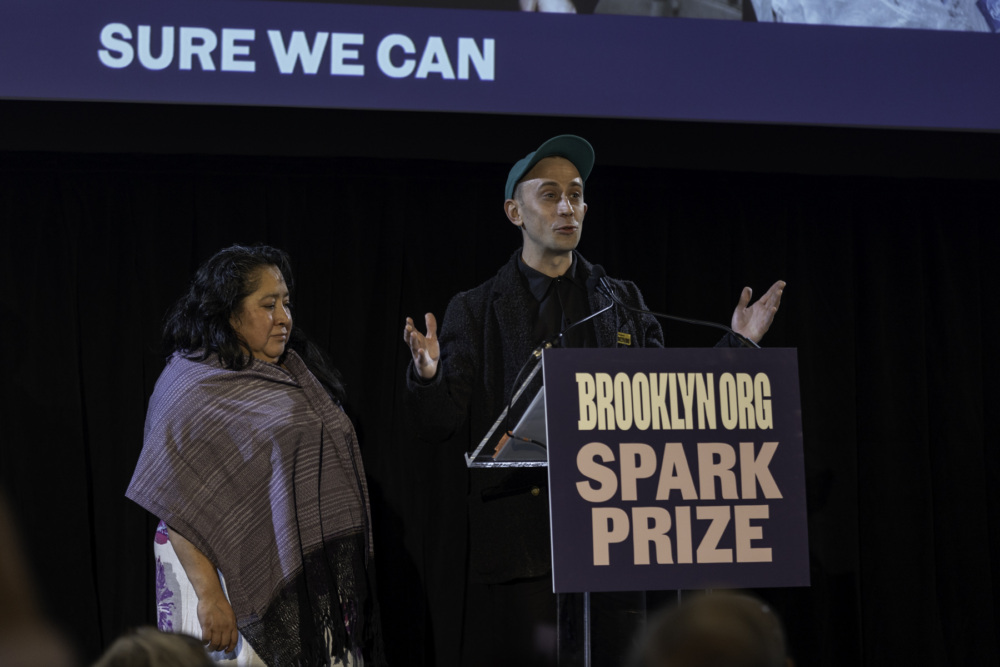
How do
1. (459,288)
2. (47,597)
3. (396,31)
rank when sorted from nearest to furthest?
(396,31), (47,597), (459,288)

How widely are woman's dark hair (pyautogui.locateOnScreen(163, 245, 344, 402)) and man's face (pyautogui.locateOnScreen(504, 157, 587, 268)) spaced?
68 cm

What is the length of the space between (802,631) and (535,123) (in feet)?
6.75

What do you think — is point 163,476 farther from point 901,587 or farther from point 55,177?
point 901,587

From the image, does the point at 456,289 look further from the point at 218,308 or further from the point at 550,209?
the point at 218,308

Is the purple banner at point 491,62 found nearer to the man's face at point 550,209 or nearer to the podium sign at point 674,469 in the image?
the man's face at point 550,209

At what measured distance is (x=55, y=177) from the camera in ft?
11.0

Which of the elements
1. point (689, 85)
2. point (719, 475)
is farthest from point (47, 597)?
point (689, 85)

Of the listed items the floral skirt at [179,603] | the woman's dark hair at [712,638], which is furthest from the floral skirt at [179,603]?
the woman's dark hair at [712,638]

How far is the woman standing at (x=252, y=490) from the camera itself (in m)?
2.27

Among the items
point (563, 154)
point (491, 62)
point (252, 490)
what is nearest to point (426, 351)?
point (252, 490)

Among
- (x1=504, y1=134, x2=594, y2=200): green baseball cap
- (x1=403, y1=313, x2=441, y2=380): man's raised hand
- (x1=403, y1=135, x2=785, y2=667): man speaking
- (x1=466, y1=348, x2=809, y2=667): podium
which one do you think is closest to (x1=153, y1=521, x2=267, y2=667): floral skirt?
(x1=403, y1=135, x2=785, y2=667): man speaking

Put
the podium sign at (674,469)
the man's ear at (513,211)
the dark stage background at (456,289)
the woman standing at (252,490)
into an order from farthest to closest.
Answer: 1. the dark stage background at (456,289)
2. the man's ear at (513,211)
3. the woman standing at (252,490)
4. the podium sign at (674,469)

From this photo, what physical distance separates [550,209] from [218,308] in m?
0.90

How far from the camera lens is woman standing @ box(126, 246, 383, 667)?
227 centimetres
